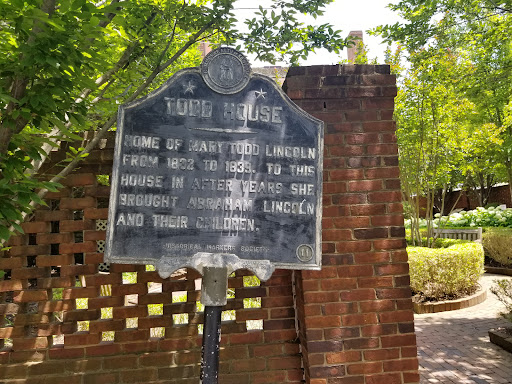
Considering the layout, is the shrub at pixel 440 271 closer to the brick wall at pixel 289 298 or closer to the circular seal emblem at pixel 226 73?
the brick wall at pixel 289 298

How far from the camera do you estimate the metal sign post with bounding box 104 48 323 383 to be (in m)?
Answer: 2.20

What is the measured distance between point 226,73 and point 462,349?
5006 millimetres

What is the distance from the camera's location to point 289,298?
9.89 ft

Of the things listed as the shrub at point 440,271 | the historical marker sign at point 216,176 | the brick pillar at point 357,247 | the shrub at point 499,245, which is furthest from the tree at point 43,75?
the shrub at point 499,245

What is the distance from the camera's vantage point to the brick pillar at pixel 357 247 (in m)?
2.73

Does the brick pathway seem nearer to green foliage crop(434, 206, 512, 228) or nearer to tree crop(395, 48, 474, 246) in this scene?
tree crop(395, 48, 474, 246)

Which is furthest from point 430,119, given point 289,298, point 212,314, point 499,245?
point 212,314

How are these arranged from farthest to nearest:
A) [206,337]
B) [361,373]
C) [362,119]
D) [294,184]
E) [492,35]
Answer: [492,35], [362,119], [361,373], [294,184], [206,337]

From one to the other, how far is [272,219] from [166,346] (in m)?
1.43

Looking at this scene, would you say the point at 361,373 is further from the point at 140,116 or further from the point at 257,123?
the point at 140,116

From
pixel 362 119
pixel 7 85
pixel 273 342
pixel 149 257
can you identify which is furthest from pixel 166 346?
Result: pixel 362 119

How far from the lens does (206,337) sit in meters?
2.18

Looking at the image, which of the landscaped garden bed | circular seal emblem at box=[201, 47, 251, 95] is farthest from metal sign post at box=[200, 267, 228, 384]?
the landscaped garden bed

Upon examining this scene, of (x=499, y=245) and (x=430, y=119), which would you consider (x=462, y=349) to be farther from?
(x=499, y=245)
